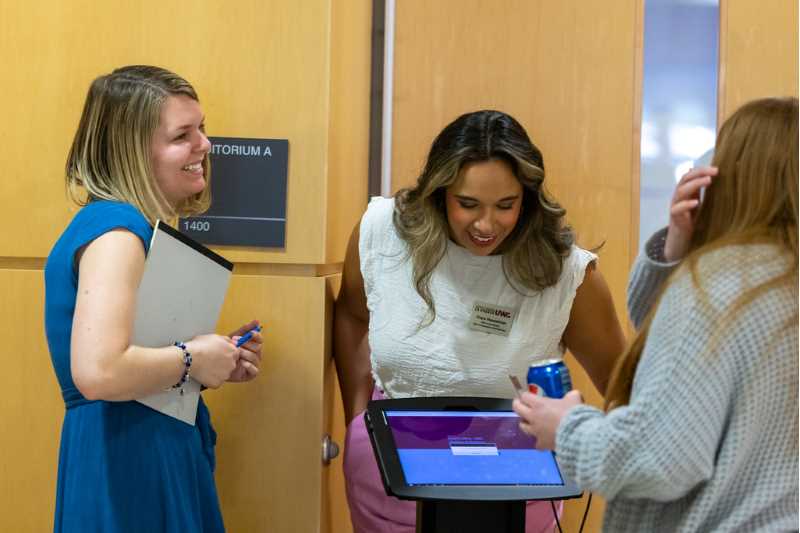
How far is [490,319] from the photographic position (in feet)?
7.05

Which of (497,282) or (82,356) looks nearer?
(82,356)

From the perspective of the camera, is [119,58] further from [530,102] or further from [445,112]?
[530,102]

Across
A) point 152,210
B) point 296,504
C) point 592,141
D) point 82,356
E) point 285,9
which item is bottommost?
point 296,504

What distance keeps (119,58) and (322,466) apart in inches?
42.3

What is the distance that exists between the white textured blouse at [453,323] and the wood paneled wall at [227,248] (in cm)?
14

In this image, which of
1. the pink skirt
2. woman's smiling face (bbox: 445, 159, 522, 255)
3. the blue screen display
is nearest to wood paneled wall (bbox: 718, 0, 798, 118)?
woman's smiling face (bbox: 445, 159, 522, 255)

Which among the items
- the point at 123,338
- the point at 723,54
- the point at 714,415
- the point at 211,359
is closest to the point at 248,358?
the point at 211,359

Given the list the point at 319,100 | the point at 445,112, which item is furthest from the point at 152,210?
the point at 445,112

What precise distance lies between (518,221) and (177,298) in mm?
848

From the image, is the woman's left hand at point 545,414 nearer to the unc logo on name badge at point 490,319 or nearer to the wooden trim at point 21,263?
the unc logo on name badge at point 490,319

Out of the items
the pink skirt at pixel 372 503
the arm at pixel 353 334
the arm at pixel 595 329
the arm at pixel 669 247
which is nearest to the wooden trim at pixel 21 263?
the arm at pixel 353 334

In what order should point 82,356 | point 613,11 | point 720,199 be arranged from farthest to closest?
1. point 613,11
2. point 82,356
3. point 720,199

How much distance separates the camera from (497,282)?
218 cm

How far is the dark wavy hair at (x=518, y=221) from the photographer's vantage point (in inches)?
81.6
